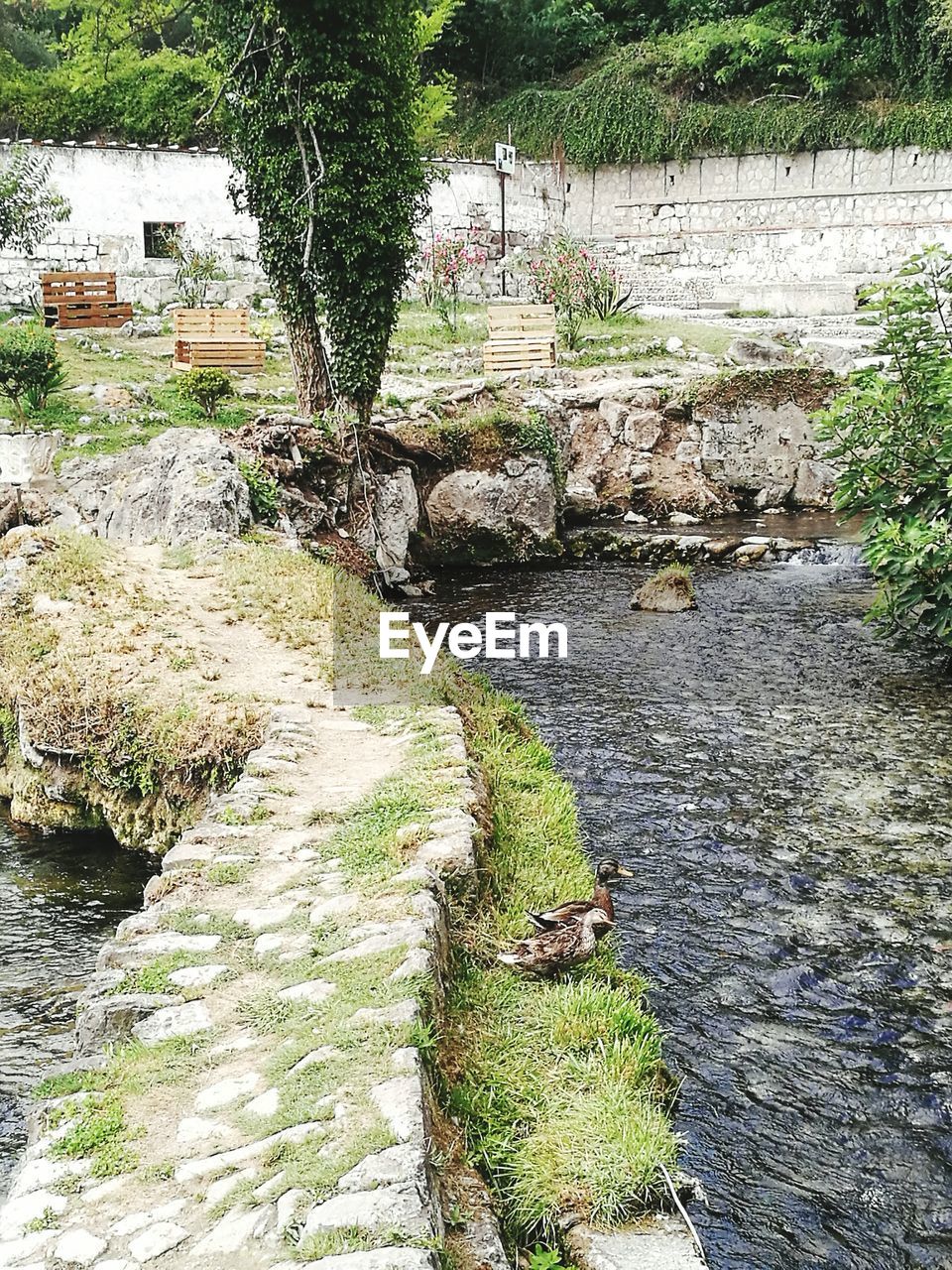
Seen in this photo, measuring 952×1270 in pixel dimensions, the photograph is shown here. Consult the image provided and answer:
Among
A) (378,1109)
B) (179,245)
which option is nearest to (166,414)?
(179,245)

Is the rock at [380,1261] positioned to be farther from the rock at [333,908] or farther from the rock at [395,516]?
the rock at [395,516]

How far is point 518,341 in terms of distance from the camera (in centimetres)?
1970

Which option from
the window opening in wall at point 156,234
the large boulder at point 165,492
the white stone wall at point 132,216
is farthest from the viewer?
the window opening in wall at point 156,234

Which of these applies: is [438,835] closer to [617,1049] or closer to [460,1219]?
[617,1049]

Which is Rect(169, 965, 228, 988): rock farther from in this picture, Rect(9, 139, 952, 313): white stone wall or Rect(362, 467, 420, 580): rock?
Rect(9, 139, 952, 313): white stone wall

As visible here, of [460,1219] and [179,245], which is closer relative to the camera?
[460,1219]

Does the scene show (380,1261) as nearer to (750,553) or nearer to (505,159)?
(750,553)

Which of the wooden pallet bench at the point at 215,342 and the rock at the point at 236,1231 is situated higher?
the wooden pallet bench at the point at 215,342

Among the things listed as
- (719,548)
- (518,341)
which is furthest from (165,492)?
(518,341)

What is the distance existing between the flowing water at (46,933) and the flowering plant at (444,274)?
56.2 feet

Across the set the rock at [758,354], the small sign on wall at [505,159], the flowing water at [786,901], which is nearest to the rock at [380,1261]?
the flowing water at [786,901]

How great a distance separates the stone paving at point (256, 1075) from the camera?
10.5 feet

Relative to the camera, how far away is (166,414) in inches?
626

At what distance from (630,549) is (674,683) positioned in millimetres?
6164
